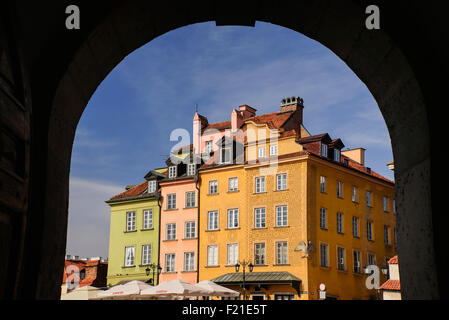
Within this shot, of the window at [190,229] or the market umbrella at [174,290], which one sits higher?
the window at [190,229]

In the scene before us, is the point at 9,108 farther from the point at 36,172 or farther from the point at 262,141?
the point at 262,141

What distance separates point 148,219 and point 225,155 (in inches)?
327

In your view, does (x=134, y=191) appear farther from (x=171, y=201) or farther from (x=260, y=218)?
(x=260, y=218)

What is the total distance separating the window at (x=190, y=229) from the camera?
40719 mm

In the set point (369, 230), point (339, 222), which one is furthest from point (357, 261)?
point (339, 222)

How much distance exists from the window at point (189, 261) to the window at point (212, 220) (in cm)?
237

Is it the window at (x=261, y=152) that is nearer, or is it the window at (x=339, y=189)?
the window at (x=339, y=189)

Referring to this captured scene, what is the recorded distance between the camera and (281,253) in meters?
35.8

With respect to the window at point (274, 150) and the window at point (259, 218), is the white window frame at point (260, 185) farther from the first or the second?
the window at point (274, 150)

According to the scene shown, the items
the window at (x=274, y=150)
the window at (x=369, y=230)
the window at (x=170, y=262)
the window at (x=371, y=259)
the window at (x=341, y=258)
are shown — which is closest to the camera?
the window at (x=341, y=258)

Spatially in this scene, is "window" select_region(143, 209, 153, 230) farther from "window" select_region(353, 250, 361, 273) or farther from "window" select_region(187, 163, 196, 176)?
"window" select_region(353, 250, 361, 273)

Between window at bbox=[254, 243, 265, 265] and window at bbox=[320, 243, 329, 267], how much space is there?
146 inches

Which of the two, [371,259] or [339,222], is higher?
[339,222]

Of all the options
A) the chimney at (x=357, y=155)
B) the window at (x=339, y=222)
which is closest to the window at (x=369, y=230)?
the window at (x=339, y=222)
